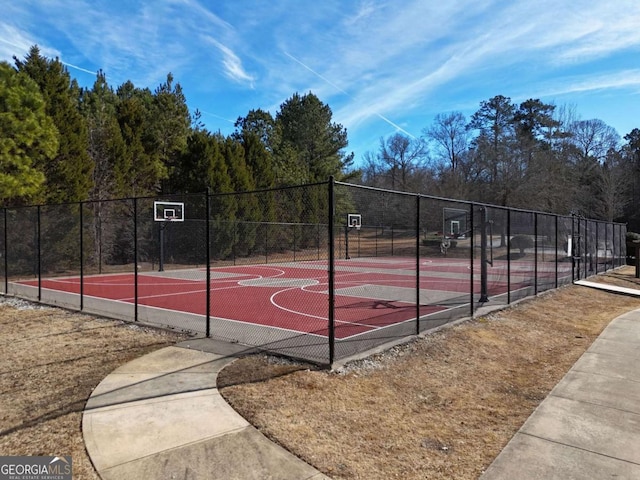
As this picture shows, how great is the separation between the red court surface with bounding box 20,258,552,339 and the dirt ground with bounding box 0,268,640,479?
1898 millimetres

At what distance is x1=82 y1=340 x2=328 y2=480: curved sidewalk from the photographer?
3.30 meters

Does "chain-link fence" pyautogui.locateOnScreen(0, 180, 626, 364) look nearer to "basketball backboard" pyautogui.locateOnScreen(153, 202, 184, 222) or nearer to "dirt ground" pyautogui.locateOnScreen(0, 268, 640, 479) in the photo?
"basketball backboard" pyautogui.locateOnScreen(153, 202, 184, 222)

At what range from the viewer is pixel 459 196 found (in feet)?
146

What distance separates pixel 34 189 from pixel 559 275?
1824 centimetres

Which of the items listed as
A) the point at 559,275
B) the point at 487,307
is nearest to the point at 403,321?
the point at 487,307

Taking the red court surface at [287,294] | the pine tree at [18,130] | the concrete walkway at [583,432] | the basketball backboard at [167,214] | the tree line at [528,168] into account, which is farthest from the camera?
the tree line at [528,168]

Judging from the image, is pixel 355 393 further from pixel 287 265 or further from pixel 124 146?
pixel 124 146

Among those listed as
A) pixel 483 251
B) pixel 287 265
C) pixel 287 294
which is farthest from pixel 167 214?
pixel 483 251

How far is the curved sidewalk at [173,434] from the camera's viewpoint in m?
3.30

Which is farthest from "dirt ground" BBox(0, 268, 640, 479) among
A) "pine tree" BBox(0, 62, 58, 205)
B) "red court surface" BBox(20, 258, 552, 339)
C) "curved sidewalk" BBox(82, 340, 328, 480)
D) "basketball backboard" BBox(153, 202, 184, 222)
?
"basketball backboard" BBox(153, 202, 184, 222)

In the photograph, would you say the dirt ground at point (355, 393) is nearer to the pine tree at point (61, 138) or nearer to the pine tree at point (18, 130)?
the pine tree at point (18, 130)

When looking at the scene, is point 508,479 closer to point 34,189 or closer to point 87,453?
point 87,453

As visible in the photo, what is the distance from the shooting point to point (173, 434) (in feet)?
12.6

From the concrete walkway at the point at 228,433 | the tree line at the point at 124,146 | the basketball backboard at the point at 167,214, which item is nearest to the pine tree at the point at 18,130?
the tree line at the point at 124,146
